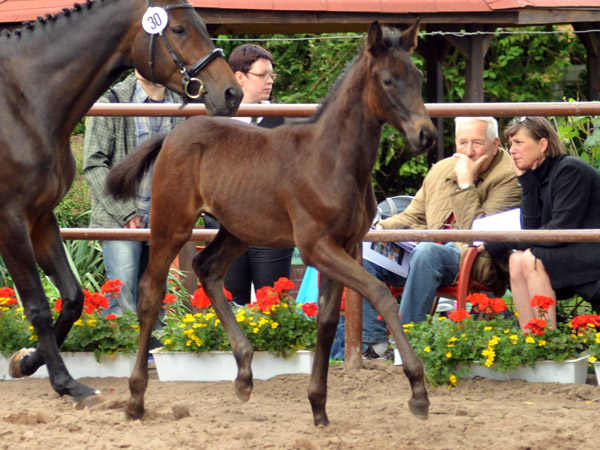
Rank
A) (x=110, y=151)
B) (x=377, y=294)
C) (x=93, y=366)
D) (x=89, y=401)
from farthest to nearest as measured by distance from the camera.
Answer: (x=110, y=151) → (x=93, y=366) → (x=89, y=401) → (x=377, y=294)

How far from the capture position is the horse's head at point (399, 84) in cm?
383

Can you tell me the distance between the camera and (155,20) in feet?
14.3

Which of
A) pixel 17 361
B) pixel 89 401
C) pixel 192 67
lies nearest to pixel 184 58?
pixel 192 67

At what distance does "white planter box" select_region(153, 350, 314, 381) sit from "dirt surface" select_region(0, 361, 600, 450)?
0.09 meters

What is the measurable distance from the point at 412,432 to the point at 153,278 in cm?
136

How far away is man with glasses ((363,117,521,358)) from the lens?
5746 mm

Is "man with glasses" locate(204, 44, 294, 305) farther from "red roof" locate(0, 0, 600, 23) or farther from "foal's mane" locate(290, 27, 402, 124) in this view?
"red roof" locate(0, 0, 600, 23)

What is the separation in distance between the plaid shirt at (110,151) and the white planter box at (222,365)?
107cm

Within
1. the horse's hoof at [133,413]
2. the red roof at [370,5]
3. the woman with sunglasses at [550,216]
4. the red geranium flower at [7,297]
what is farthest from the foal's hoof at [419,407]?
the red roof at [370,5]

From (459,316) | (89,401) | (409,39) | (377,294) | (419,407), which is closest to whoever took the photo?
(419,407)

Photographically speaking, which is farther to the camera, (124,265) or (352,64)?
(124,265)

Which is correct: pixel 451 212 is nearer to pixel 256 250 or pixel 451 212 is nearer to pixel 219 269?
pixel 256 250

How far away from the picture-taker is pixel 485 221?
5.75 meters

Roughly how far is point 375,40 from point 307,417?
1711mm
